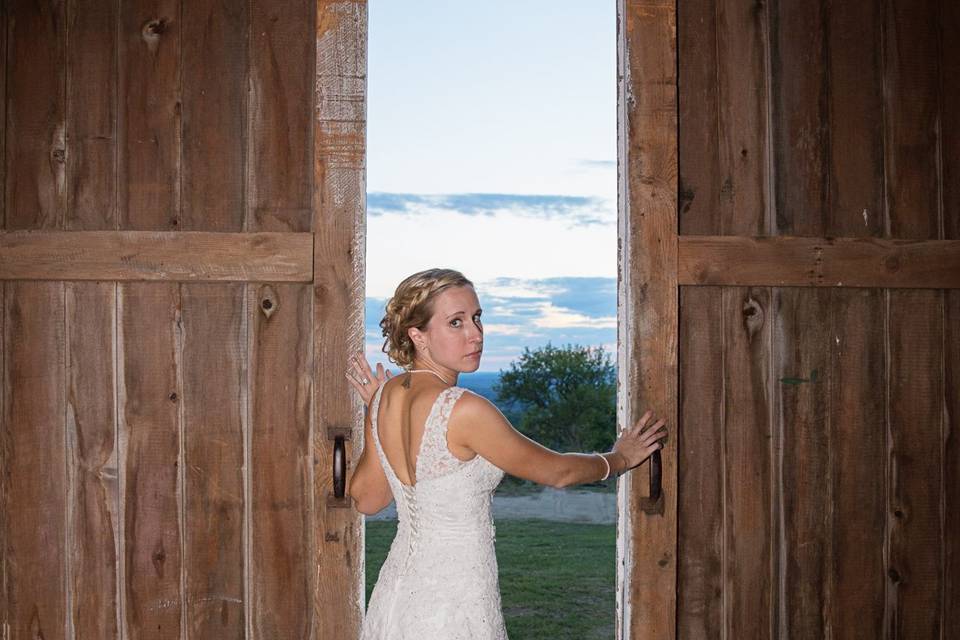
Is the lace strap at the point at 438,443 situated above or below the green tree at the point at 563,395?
above

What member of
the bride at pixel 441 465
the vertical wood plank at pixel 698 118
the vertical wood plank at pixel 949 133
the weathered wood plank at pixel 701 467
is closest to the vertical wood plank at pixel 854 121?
the vertical wood plank at pixel 949 133

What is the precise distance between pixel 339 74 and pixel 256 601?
1.36 m

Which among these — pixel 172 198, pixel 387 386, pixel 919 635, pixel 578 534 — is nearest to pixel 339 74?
pixel 172 198

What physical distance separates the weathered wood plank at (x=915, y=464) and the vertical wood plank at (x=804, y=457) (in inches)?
7.1

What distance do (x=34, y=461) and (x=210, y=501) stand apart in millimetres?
449

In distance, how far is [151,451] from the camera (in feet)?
6.99

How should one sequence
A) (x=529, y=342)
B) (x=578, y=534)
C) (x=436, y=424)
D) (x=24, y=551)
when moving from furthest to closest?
1. (x=529, y=342)
2. (x=578, y=534)
3. (x=24, y=551)
4. (x=436, y=424)

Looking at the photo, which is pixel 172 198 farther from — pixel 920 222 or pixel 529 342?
pixel 529 342

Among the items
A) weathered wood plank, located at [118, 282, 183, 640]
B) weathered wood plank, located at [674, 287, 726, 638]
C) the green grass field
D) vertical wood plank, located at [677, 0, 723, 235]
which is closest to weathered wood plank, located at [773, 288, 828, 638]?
weathered wood plank, located at [674, 287, 726, 638]

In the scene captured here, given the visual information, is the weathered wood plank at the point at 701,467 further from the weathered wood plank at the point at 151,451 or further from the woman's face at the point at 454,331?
the weathered wood plank at the point at 151,451

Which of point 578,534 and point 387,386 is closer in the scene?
point 387,386

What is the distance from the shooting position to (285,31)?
2.16 metres

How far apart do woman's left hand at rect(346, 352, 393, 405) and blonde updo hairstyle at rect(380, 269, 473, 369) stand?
0.12m

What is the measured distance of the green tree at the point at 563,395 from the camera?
11.1 m
